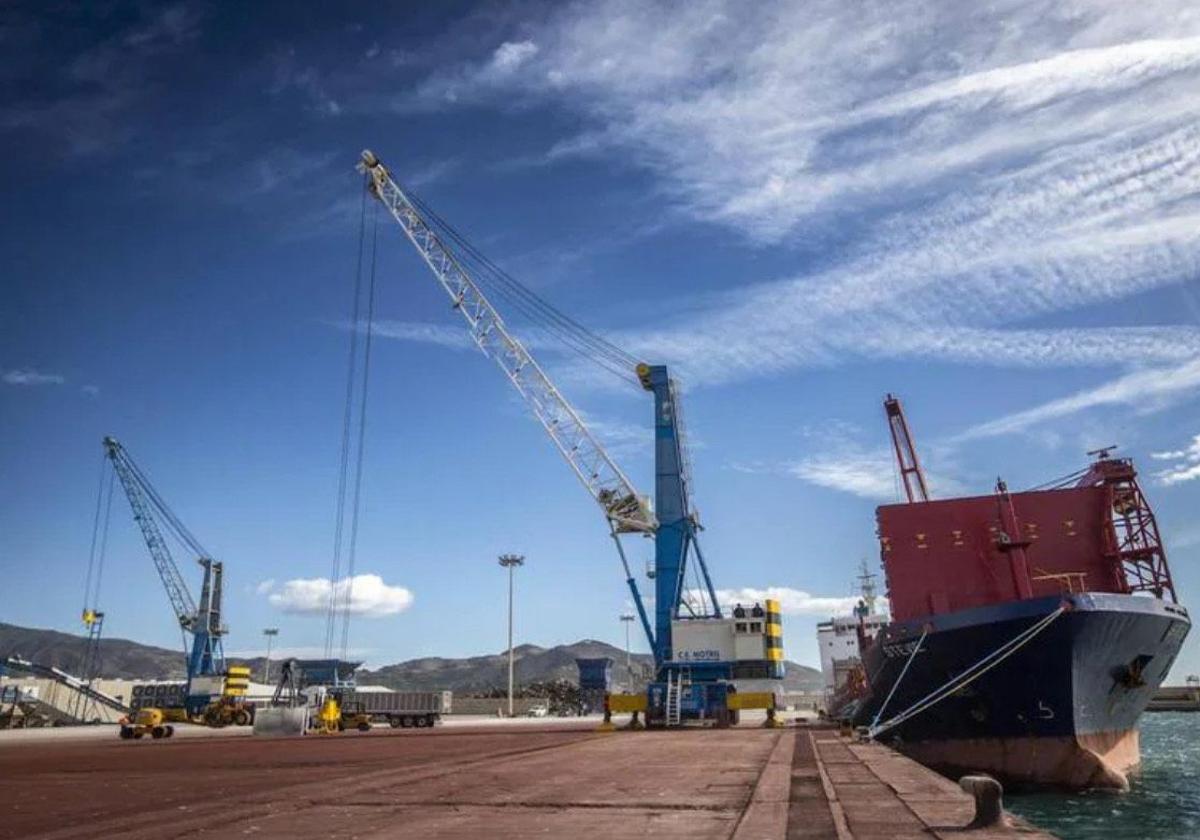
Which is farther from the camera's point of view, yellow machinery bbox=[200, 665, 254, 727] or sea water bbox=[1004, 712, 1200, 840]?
yellow machinery bbox=[200, 665, 254, 727]

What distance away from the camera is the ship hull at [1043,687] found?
27.0 metres

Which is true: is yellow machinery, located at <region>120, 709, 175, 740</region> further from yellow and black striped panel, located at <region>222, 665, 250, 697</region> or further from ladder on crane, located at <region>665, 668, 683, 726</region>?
ladder on crane, located at <region>665, 668, 683, 726</region>

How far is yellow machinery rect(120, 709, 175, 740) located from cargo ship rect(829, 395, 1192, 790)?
129 ft

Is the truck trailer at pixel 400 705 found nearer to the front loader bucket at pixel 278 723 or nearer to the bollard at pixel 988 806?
the front loader bucket at pixel 278 723

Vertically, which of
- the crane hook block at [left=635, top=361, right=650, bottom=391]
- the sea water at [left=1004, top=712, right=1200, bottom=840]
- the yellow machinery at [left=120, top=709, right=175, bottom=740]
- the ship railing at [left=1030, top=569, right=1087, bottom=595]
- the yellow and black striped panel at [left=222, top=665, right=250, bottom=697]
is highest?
the crane hook block at [left=635, top=361, right=650, bottom=391]

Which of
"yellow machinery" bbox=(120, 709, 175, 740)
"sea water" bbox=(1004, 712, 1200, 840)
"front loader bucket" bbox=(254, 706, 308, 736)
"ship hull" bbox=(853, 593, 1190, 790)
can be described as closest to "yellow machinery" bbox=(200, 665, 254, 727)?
"yellow machinery" bbox=(120, 709, 175, 740)

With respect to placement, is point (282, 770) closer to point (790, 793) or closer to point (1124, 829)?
point (790, 793)

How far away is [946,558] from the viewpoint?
35.8 metres

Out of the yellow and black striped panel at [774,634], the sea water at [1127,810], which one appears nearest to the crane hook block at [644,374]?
the yellow and black striped panel at [774,634]

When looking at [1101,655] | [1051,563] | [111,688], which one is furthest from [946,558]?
[111,688]

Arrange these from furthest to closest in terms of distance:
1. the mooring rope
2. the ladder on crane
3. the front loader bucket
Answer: the ladder on crane, the front loader bucket, the mooring rope

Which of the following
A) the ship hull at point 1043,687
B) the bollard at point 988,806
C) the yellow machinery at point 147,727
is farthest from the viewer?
the yellow machinery at point 147,727

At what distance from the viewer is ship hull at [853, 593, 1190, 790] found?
27.0 m

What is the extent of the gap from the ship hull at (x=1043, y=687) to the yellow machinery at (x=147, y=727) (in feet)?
132
